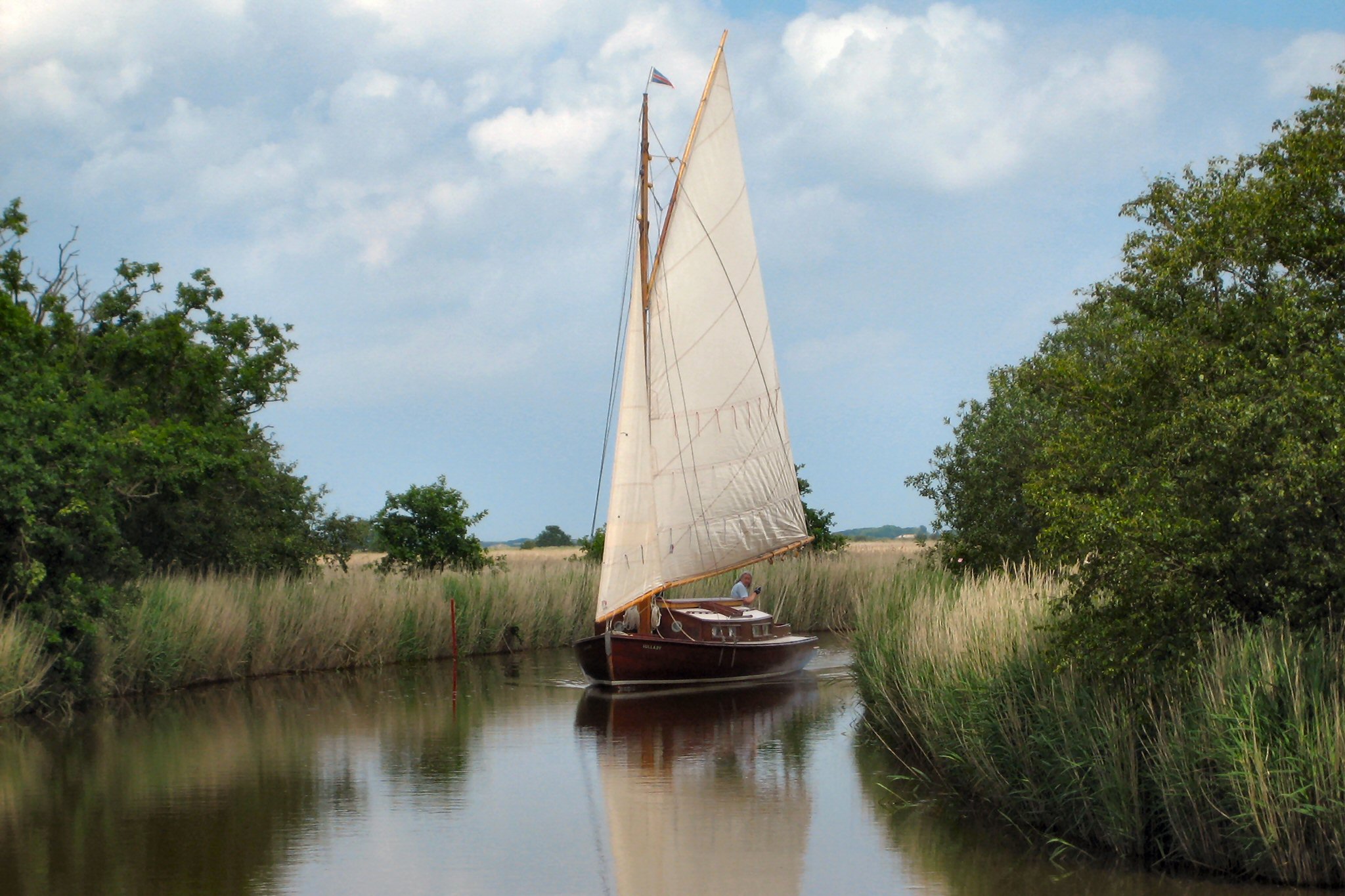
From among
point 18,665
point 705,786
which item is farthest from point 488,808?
point 18,665

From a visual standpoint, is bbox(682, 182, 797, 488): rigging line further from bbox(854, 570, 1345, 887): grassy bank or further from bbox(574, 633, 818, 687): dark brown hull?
bbox(854, 570, 1345, 887): grassy bank

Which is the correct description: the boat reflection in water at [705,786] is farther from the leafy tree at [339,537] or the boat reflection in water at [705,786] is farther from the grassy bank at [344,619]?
the leafy tree at [339,537]

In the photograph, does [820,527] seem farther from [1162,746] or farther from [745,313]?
[1162,746]

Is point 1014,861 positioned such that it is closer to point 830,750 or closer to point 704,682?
point 830,750

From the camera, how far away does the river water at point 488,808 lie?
1027cm

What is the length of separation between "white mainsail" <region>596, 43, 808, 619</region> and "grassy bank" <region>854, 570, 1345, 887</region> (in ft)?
36.3

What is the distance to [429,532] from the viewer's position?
36469mm

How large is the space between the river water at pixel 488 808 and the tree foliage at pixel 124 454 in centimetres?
209

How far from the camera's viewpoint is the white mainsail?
2409cm

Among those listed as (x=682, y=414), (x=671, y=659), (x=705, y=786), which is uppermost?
(x=682, y=414)

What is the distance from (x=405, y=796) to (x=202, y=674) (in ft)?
38.3

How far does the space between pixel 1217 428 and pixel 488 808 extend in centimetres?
756

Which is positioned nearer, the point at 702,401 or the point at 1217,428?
Result: the point at 1217,428

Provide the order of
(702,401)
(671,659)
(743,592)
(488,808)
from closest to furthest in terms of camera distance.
A: (488,808), (671,659), (702,401), (743,592)
